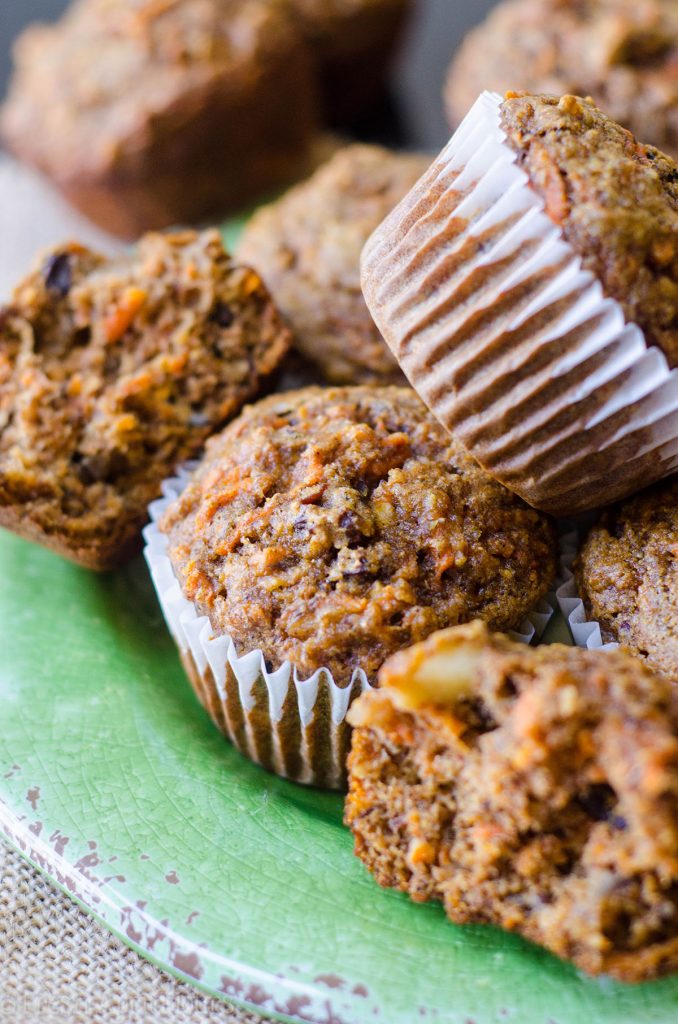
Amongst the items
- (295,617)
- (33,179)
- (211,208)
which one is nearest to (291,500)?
(295,617)

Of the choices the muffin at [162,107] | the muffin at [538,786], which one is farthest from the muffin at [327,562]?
the muffin at [162,107]

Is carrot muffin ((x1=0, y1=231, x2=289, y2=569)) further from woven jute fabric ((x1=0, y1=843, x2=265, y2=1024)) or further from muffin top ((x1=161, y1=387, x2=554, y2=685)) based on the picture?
woven jute fabric ((x1=0, y1=843, x2=265, y2=1024))

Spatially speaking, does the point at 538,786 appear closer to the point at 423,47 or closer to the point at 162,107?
the point at 162,107

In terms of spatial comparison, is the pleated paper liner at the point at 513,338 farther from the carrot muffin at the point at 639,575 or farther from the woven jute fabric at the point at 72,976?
the woven jute fabric at the point at 72,976

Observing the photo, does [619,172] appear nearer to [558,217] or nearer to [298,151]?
[558,217]

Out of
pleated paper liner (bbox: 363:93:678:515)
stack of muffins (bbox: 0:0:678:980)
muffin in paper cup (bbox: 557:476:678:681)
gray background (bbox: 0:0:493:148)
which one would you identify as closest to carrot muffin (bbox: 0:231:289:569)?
stack of muffins (bbox: 0:0:678:980)
